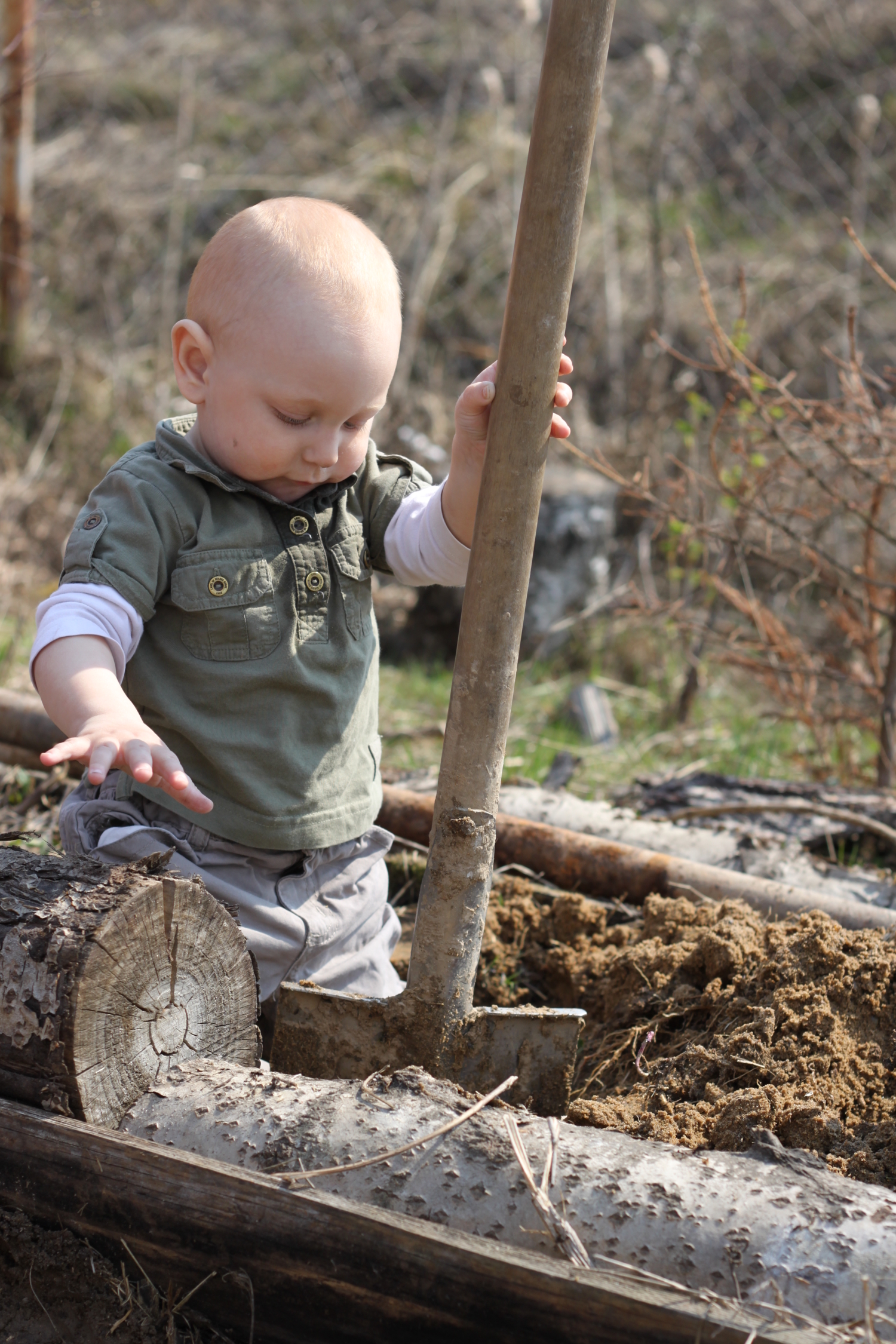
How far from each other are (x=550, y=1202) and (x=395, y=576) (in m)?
1.22

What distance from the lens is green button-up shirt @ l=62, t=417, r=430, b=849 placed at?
187 centimetres

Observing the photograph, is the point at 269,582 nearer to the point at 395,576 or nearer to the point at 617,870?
the point at 395,576

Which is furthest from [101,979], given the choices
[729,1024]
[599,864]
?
[599,864]

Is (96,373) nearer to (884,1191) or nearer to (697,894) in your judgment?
(697,894)

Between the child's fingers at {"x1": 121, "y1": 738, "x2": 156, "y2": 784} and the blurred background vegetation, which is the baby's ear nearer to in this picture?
the child's fingers at {"x1": 121, "y1": 738, "x2": 156, "y2": 784}

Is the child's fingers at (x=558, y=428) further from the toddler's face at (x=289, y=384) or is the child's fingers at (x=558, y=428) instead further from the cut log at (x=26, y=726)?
the cut log at (x=26, y=726)

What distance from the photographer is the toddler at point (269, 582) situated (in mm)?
1771

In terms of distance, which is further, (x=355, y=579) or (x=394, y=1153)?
(x=355, y=579)

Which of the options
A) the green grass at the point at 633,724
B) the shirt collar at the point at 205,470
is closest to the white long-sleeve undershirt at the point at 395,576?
the shirt collar at the point at 205,470

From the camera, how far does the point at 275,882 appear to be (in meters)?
2.07

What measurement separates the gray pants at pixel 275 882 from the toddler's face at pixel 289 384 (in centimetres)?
66

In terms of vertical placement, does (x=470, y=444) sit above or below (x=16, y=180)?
below

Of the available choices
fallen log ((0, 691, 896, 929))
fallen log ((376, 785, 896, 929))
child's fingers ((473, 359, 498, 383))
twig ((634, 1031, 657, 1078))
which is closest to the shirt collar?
child's fingers ((473, 359, 498, 383))

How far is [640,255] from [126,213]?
3.39 meters
